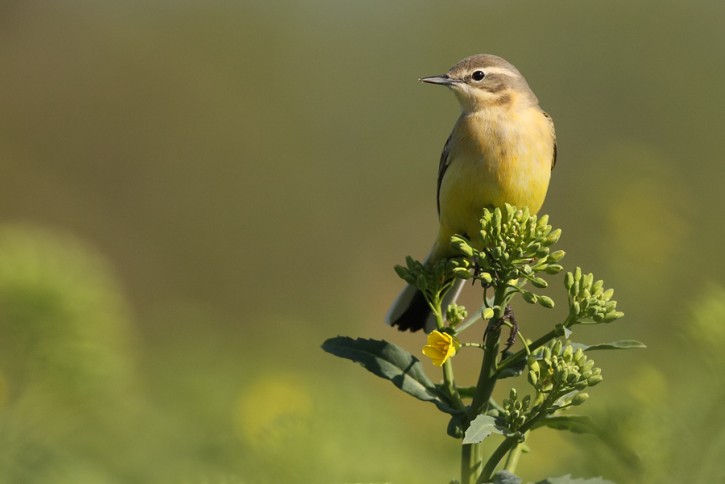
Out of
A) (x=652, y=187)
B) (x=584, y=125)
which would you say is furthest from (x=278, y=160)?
(x=652, y=187)

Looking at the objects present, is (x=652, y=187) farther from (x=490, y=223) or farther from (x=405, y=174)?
(x=405, y=174)

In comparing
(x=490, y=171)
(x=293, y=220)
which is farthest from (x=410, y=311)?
(x=293, y=220)

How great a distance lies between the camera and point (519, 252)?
206 cm

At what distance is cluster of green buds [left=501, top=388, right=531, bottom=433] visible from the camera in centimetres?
172

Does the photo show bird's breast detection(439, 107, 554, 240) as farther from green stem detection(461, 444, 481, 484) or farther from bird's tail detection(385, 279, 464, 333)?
green stem detection(461, 444, 481, 484)

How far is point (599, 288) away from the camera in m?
1.93

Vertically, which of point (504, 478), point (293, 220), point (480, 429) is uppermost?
point (293, 220)

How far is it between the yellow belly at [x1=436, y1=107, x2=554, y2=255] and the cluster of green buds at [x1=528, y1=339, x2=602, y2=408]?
1706 mm

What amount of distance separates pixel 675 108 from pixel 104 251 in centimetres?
760

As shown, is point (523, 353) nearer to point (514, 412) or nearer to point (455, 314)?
point (514, 412)

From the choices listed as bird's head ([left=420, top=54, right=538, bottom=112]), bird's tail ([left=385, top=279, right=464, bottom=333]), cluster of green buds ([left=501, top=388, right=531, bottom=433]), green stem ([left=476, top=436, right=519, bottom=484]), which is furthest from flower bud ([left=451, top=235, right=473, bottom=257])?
bird's head ([left=420, top=54, right=538, bottom=112])

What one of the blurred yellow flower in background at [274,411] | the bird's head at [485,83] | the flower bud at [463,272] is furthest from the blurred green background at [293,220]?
the bird's head at [485,83]

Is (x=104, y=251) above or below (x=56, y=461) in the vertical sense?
above

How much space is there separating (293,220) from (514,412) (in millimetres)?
10177
